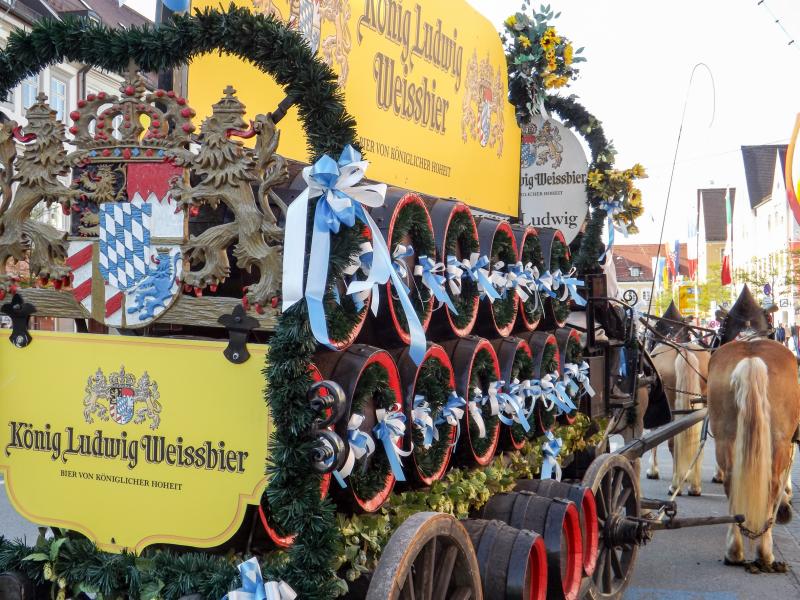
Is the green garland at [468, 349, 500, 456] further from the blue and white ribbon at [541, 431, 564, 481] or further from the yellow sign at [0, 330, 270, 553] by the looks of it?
the yellow sign at [0, 330, 270, 553]

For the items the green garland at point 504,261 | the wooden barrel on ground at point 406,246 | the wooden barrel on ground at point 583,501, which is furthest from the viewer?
the wooden barrel on ground at point 583,501

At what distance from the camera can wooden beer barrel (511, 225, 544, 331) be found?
14.2 feet

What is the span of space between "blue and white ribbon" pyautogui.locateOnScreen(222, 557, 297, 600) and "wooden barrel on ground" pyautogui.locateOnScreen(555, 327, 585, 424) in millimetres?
2680

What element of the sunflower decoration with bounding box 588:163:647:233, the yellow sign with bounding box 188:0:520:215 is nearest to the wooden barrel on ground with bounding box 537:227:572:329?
the yellow sign with bounding box 188:0:520:215

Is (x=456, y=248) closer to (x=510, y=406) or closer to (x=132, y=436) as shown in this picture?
(x=510, y=406)

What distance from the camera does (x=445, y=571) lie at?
9.59 feet

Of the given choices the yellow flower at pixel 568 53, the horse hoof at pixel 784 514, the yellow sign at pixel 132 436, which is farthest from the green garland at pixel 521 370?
the horse hoof at pixel 784 514

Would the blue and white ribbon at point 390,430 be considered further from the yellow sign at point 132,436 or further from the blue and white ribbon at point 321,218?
the blue and white ribbon at point 321,218

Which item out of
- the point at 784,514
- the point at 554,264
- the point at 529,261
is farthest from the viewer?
the point at 784,514

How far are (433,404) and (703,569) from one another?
4.10m

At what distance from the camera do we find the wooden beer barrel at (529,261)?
14.2 feet

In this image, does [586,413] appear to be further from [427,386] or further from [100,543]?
[100,543]

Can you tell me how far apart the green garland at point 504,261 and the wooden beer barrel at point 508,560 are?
0.98 metres

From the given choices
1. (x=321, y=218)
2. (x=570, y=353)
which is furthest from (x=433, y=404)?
(x=570, y=353)
